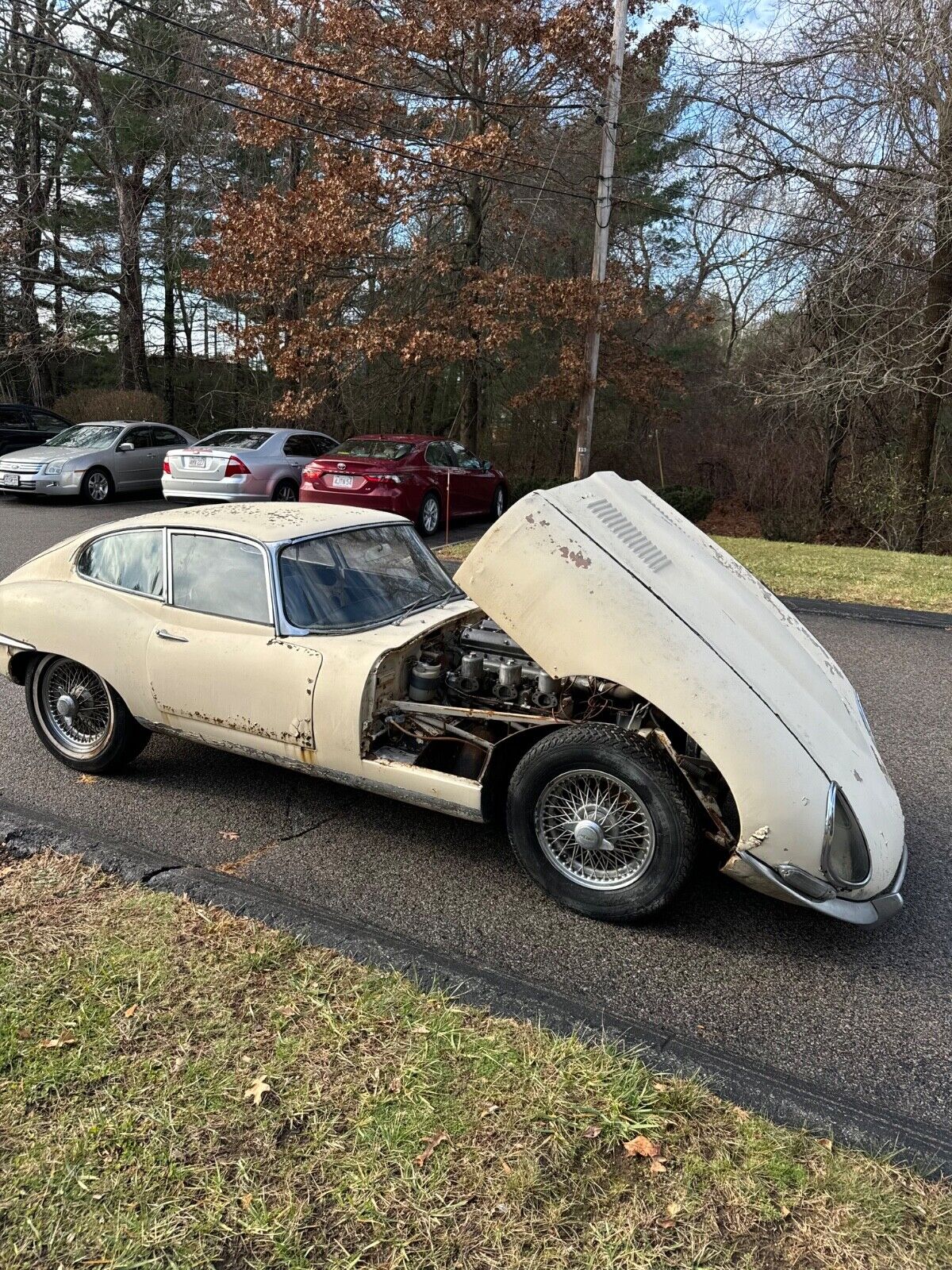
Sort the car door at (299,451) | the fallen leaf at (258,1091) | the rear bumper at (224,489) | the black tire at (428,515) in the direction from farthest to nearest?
the car door at (299,451) → the rear bumper at (224,489) → the black tire at (428,515) → the fallen leaf at (258,1091)

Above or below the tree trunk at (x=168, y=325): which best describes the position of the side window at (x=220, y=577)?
below

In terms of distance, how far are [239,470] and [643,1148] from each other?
13006 mm

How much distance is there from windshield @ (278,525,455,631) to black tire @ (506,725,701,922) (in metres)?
1.19

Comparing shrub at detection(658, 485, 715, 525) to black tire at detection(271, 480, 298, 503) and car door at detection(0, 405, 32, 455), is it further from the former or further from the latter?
car door at detection(0, 405, 32, 455)

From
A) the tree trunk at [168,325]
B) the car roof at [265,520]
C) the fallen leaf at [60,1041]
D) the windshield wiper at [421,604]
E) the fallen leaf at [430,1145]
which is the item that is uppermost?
the tree trunk at [168,325]

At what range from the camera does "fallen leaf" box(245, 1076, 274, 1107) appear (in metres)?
2.47

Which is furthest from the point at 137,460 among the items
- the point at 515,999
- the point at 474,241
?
the point at 515,999

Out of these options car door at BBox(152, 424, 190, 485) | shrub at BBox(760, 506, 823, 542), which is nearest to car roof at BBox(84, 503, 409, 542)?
car door at BBox(152, 424, 190, 485)

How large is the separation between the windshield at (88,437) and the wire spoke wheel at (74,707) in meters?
12.9

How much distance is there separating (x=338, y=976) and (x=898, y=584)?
950cm

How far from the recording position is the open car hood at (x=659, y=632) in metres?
3.19

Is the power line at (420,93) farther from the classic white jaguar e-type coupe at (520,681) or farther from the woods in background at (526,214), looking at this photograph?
the classic white jaguar e-type coupe at (520,681)

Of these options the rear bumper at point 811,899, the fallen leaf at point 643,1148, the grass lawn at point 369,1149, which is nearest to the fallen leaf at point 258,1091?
the grass lawn at point 369,1149

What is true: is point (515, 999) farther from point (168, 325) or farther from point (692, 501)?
point (168, 325)
